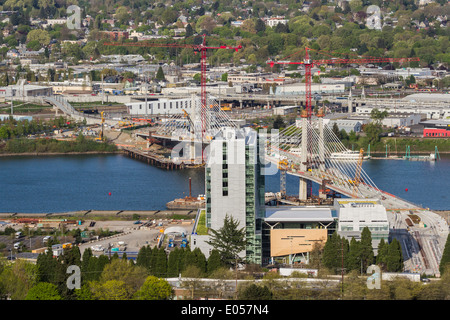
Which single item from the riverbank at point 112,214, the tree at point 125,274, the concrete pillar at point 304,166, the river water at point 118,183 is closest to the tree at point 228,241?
the tree at point 125,274

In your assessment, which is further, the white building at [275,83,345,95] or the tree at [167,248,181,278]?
the white building at [275,83,345,95]

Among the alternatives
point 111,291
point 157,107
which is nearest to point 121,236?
point 111,291

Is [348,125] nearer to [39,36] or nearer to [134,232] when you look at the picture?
[134,232]

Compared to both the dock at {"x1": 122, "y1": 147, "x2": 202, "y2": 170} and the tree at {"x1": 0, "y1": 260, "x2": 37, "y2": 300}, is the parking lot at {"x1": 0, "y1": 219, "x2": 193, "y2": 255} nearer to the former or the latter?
the tree at {"x1": 0, "y1": 260, "x2": 37, "y2": 300}

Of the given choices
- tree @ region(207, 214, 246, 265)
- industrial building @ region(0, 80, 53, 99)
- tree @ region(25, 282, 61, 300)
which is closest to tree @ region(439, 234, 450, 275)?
tree @ region(207, 214, 246, 265)

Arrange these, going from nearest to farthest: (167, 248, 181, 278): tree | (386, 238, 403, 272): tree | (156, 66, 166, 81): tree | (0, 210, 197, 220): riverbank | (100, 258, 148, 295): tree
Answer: (100, 258, 148, 295): tree < (167, 248, 181, 278): tree < (386, 238, 403, 272): tree < (0, 210, 197, 220): riverbank < (156, 66, 166, 81): tree
